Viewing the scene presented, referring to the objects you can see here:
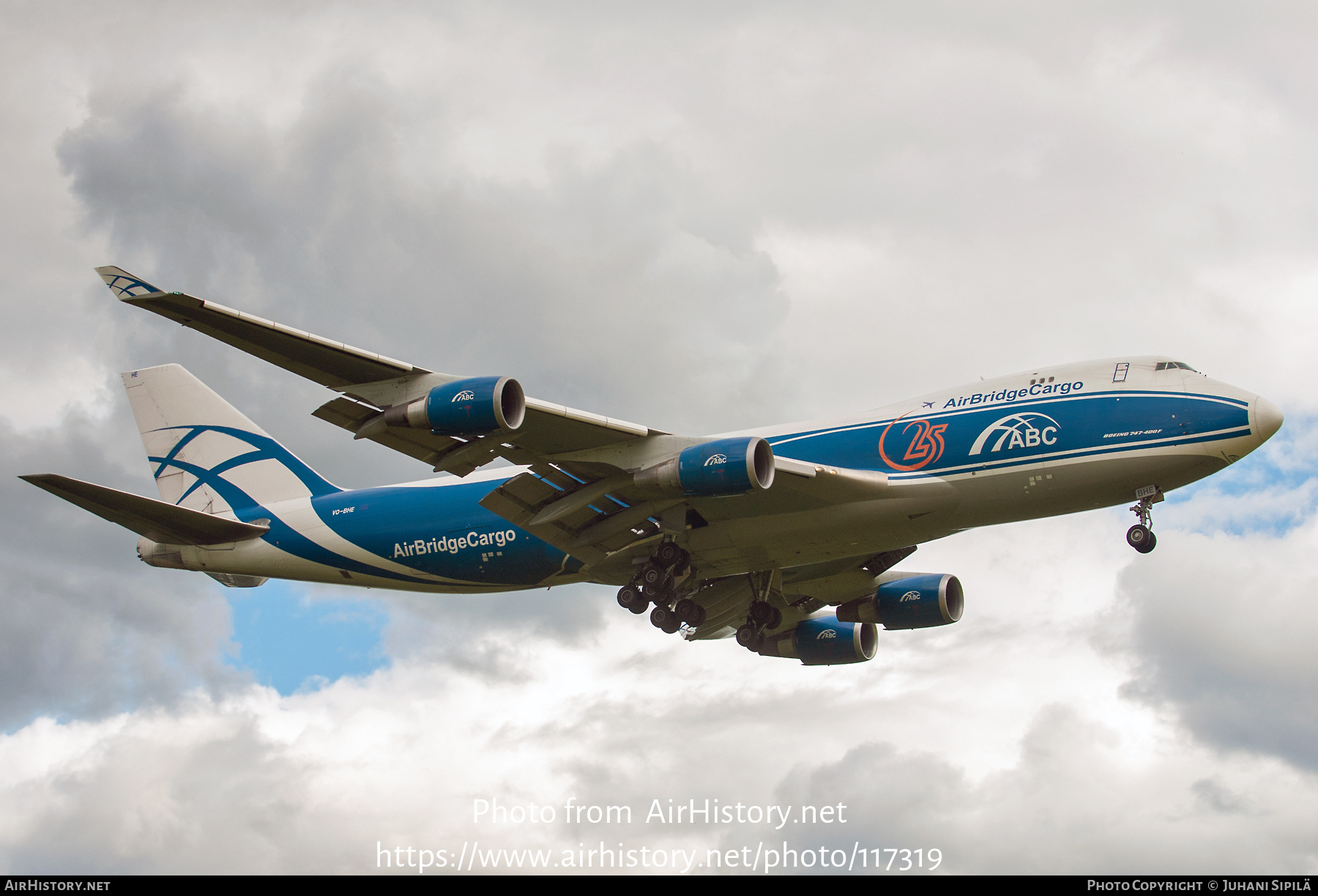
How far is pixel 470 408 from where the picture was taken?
2408cm

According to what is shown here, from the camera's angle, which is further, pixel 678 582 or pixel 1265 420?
pixel 678 582

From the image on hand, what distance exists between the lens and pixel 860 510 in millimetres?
27734

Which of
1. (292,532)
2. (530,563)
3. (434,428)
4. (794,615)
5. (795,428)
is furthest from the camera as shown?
(794,615)

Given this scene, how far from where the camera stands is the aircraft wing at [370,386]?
23766 mm

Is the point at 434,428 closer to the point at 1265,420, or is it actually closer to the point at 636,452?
the point at 636,452

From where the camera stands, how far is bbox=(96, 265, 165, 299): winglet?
75.6 feet

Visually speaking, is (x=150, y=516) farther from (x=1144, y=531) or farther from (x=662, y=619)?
(x=1144, y=531)

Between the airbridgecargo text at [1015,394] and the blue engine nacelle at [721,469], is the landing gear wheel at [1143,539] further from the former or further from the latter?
the blue engine nacelle at [721,469]

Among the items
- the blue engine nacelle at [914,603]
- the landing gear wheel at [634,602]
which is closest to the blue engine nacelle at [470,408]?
the landing gear wheel at [634,602]

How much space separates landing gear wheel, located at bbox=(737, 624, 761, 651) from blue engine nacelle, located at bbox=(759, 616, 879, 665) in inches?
114

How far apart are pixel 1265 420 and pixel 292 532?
26.8 m

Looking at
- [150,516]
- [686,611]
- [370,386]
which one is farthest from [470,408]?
[150,516]

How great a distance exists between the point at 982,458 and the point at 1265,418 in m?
6.19

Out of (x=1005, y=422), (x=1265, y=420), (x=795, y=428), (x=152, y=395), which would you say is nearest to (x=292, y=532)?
(x=152, y=395)
